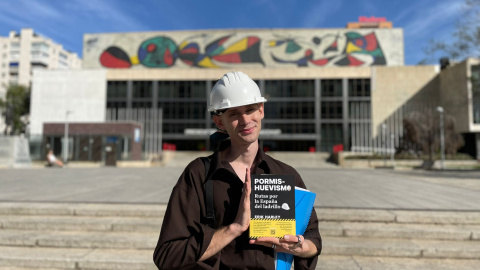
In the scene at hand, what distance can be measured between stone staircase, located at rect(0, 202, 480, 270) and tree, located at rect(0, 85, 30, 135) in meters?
70.2

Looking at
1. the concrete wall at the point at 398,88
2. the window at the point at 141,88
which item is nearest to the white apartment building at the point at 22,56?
the window at the point at 141,88

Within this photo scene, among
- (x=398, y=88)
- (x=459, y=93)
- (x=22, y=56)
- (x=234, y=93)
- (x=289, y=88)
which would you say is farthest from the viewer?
(x=22, y=56)

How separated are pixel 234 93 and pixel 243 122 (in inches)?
5.7

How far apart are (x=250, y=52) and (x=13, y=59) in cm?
7717

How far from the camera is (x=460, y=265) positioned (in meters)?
3.93

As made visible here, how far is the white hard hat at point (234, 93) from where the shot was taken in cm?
139

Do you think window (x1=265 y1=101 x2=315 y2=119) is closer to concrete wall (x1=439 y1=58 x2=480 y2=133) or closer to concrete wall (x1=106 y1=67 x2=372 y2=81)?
concrete wall (x1=106 y1=67 x2=372 y2=81)

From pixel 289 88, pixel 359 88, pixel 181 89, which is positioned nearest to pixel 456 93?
pixel 359 88

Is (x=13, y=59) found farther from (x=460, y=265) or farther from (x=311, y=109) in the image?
(x=460, y=265)

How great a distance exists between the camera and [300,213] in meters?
1.43

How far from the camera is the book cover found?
52.1 inches

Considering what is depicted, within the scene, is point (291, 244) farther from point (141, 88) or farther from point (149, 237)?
point (141, 88)

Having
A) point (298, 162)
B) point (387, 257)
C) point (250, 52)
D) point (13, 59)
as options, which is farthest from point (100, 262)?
point (13, 59)

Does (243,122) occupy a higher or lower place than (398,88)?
lower
